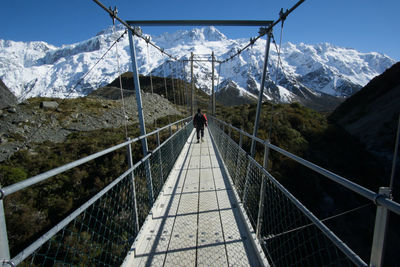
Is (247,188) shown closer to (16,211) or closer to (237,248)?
(237,248)

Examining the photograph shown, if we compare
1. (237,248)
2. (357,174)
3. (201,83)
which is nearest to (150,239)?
(237,248)

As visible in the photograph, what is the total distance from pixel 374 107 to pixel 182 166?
21.2 m

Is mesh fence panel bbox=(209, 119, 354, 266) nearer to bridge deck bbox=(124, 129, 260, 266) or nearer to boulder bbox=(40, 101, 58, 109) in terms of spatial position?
Answer: bridge deck bbox=(124, 129, 260, 266)

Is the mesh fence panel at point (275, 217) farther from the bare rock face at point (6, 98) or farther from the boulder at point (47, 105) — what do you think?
the bare rock face at point (6, 98)

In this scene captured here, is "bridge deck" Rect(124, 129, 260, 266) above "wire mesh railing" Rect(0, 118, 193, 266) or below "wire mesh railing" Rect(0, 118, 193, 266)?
below

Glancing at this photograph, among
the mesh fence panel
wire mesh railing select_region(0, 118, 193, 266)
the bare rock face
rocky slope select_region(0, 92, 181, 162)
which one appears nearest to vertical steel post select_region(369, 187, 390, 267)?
the mesh fence panel

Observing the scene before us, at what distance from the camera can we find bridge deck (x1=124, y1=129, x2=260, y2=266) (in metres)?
2.01

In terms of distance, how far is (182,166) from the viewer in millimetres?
5195

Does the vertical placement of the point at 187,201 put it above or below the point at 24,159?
above

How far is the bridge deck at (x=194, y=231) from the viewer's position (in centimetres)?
201

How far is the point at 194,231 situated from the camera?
2469 mm

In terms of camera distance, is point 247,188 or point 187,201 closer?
point 247,188

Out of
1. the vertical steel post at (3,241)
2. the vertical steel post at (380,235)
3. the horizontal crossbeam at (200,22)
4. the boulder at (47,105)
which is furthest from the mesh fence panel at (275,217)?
the boulder at (47,105)

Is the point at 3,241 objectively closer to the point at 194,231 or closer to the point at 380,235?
the point at 380,235
